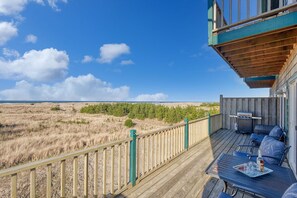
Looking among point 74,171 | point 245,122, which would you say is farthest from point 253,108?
point 74,171

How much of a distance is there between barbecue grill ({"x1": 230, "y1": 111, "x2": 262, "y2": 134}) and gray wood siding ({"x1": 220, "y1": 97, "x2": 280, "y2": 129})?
29 cm

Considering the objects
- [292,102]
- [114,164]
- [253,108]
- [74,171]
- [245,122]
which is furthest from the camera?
[253,108]

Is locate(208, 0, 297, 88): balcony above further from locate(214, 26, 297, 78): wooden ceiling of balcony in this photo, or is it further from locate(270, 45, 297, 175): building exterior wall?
locate(270, 45, 297, 175): building exterior wall

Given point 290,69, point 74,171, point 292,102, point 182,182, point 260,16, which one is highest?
point 260,16

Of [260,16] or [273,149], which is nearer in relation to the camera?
[260,16]

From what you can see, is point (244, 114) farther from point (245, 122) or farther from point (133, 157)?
point (133, 157)

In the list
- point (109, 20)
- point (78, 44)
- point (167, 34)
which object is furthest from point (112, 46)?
point (167, 34)

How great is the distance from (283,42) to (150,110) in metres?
A: 18.6

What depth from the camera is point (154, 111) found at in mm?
→ 20891

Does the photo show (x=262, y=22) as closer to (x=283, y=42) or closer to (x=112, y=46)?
(x=283, y=42)

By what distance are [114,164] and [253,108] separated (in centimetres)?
641

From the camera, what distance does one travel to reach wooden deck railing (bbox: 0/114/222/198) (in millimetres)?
1863

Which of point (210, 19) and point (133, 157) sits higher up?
point (210, 19)

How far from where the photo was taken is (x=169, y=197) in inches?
97.3
